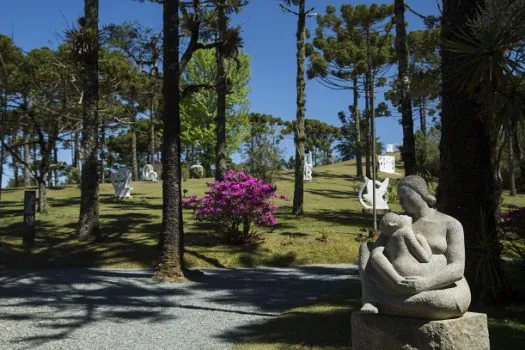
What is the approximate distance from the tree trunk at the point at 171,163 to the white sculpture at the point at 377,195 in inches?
336

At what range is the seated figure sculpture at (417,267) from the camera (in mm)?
3162

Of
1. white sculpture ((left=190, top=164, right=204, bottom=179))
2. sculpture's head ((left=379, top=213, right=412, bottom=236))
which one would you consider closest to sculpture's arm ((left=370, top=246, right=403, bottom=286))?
sculpture's head ((left=379, top=213, right=412, bottom=236))

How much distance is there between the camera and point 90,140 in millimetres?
12805

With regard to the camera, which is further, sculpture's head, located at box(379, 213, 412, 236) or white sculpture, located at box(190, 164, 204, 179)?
white sculpture, located at box(190, 164, 204, 179)

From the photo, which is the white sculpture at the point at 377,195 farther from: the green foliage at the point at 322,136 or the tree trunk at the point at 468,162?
the green foliage at the point at 322,136

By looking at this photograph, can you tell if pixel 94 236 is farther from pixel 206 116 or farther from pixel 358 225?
pixel 206 116

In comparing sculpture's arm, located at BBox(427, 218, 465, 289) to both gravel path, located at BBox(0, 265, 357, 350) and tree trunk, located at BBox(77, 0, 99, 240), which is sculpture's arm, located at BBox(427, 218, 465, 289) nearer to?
gravel path, located at BBox(0, 265, 357, 350)

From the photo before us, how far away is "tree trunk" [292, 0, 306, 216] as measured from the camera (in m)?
16.5

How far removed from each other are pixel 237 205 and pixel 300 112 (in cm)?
579

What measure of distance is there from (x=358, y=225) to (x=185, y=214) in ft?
19.7

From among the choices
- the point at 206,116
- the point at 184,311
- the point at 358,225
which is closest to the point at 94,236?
the point at 184,311

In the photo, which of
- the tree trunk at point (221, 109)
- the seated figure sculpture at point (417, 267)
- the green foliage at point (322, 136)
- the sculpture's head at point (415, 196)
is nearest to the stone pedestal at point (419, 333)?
the seated figure sculpture at point (417, 267)

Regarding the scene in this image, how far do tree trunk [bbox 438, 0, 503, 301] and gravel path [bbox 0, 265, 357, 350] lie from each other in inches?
103

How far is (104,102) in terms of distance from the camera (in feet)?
69.2
